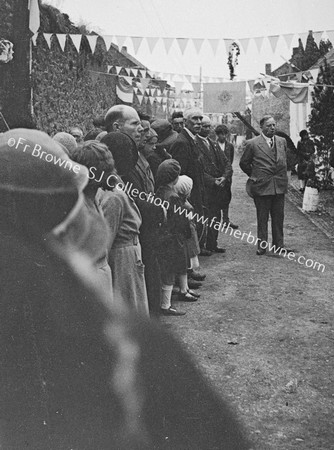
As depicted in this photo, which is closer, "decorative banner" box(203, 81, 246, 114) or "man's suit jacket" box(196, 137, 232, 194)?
"man's suit jacket" box(196, 137, 232, 194)

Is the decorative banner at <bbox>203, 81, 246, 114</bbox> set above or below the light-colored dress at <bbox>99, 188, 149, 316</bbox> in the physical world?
above

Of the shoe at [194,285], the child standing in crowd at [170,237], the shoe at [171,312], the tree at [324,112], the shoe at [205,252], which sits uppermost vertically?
the tree at [324,112]

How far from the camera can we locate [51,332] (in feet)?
5.00

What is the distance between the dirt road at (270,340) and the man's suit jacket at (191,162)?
2.85 feet

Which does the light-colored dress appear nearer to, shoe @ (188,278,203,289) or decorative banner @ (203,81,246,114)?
shoe @ (188,278,203,289)

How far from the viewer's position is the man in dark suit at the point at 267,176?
23.4 feet

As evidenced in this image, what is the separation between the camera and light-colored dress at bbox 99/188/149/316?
3.26 metres

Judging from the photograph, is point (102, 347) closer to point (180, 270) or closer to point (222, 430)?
point (222, 430)

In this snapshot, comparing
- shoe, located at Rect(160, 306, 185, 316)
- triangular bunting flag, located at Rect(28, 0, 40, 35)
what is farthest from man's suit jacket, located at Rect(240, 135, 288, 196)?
triangular bunting flag, located at Rect(28, 0, 40, 35)

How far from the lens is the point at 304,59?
22078 mm

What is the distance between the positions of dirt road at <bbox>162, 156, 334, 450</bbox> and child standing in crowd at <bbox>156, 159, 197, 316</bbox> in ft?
0.87

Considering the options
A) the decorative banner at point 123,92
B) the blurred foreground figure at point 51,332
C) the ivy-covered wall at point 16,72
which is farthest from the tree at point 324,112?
the blurred foreground figure at point 51,332

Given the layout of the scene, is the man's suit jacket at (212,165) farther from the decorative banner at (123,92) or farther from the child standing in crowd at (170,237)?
the decorative banner at (123,92)

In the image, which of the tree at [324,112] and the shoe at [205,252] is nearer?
the shoe at [205,252]
